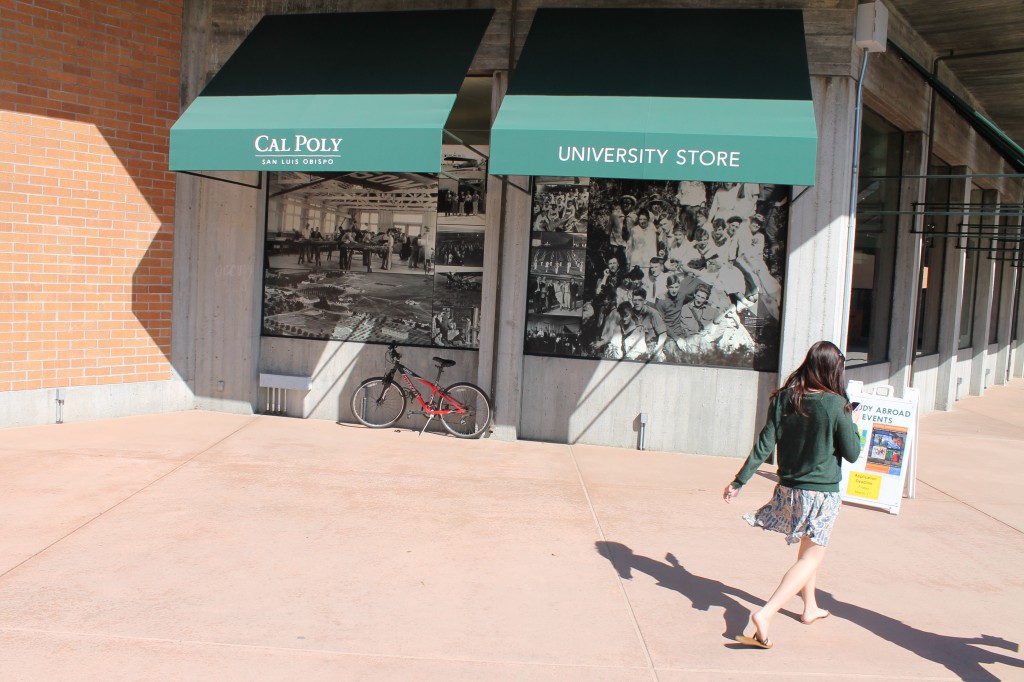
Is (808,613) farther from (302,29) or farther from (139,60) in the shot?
(139,60)

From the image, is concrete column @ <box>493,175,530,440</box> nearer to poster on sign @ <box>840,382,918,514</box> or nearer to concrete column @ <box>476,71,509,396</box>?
concrete column @ <box>476,71,509,396</box>

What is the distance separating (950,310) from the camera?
13664 millimetres

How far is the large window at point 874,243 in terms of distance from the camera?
33.7 ft

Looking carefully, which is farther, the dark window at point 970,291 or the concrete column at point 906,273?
the dark window at point 970,291

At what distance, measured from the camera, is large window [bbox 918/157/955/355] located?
12602 millimetres

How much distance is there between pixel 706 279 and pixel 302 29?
16.7ft

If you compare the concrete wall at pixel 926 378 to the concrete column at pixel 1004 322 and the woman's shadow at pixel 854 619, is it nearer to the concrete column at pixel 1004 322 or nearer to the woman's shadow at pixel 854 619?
the concrete column at pixel 1004 322

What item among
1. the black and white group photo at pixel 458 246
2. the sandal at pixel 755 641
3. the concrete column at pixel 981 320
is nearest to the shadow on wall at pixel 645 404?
the black and white group photo at pixel 458 246

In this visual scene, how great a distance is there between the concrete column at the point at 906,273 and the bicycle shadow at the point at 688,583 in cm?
685

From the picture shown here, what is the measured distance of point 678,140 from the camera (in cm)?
738

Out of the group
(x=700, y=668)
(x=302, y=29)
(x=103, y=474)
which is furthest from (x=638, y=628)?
(x=302, y=29)

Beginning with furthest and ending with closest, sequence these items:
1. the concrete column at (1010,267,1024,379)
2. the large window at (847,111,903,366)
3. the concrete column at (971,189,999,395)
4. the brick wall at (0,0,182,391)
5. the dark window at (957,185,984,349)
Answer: the concrete column at (1010,267,1024,379)
the concrete column at (971,189,999,395)
the dark window at (957,185,984,349)
the large window at (847,111,903,366)
the brick wall at (0,0,182,391)

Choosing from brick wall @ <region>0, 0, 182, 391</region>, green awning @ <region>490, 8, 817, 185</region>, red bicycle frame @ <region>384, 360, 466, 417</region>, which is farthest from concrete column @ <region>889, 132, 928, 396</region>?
brick wall @ <region>0, 0, 182, 391</region>

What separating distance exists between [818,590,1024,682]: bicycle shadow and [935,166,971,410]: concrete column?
954cm
